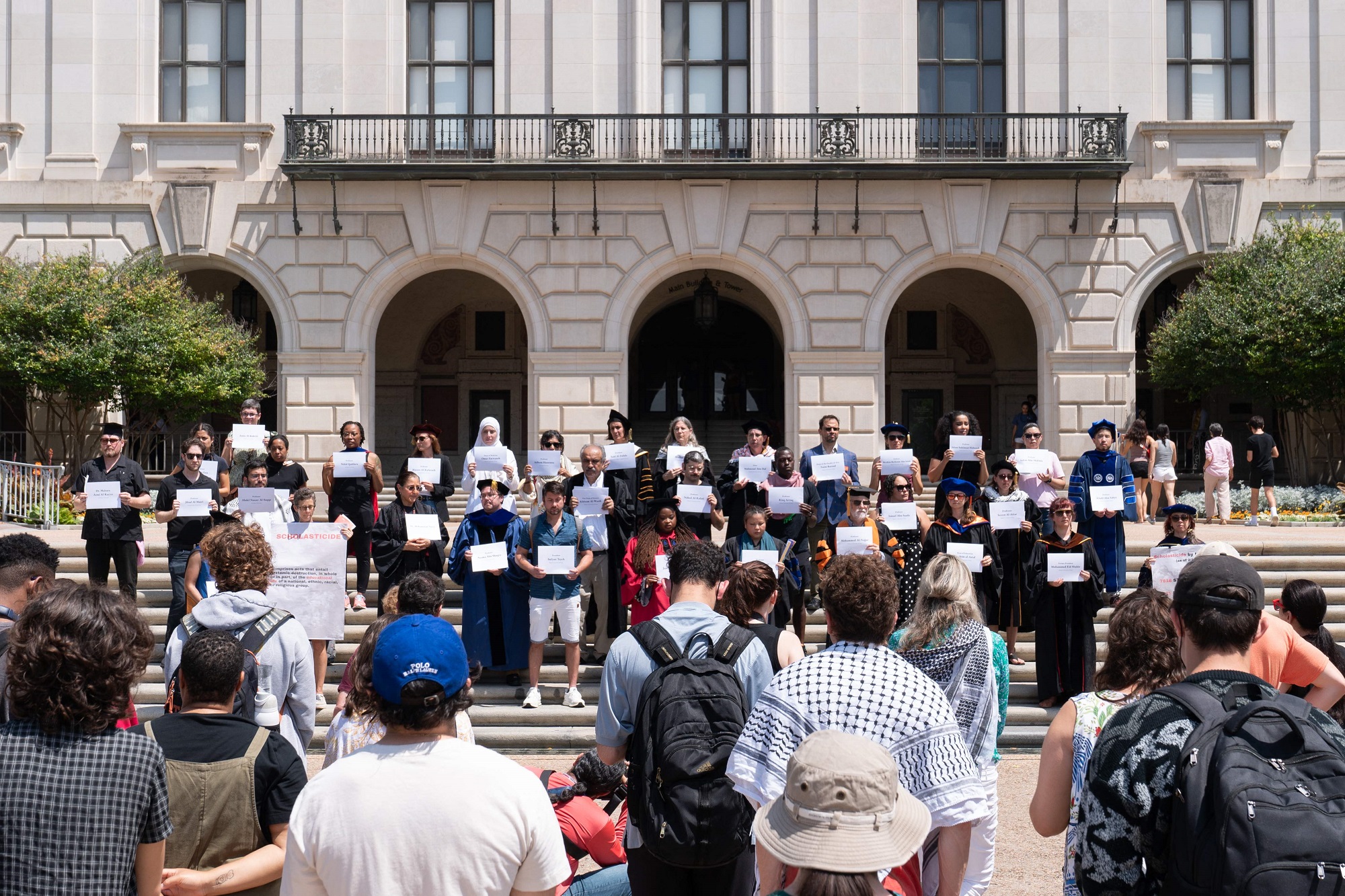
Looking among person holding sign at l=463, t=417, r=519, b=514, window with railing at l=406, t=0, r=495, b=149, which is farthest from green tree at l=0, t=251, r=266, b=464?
person holding sign at l=463, t=417, r=519, b=514

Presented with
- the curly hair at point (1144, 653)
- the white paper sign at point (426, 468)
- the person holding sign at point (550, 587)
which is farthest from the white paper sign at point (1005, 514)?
the curly hair at point (1144, 653)

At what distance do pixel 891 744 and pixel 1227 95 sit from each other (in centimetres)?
2209

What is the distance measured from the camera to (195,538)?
38.9 feet

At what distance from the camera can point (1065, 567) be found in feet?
34.9

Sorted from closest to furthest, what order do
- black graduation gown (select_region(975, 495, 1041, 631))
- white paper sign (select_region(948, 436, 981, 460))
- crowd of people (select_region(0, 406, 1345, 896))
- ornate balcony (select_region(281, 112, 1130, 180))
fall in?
crowd of people (select_region(0, 406, 1345, 896)) → black graduation gown (select_region(975, 495, 1041, 631)) → white paper sign (select_region(948, 436, 981, 460)) → ornate balcony (select_region(281, 112, 1130, 180))

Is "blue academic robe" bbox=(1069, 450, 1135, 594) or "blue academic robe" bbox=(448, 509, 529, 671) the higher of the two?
"blue academic robe" bbox=(1069, 450, 1135, 594)

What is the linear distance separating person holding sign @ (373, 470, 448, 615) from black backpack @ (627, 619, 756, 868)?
6.89 meters

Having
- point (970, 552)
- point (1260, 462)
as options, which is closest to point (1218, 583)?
point (970, 552)

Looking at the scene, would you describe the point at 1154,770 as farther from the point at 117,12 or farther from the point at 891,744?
the point at 117,12

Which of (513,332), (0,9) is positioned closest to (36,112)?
(0,9)

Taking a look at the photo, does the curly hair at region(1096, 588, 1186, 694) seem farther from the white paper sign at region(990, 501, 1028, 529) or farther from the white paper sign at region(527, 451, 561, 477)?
the white paper sign at region(527, 451, 561, 477)

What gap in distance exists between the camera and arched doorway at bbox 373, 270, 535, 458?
2827 cm

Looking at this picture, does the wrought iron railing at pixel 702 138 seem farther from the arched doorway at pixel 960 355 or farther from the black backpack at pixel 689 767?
the black backpack at pixel 689 767

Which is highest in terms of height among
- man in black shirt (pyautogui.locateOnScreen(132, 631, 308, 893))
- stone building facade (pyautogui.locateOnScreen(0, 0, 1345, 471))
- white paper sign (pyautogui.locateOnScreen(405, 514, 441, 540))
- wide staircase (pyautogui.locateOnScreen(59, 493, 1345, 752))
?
stone building facade (pyautogui.locateOnScreen(0, 0, 1345, 471))
